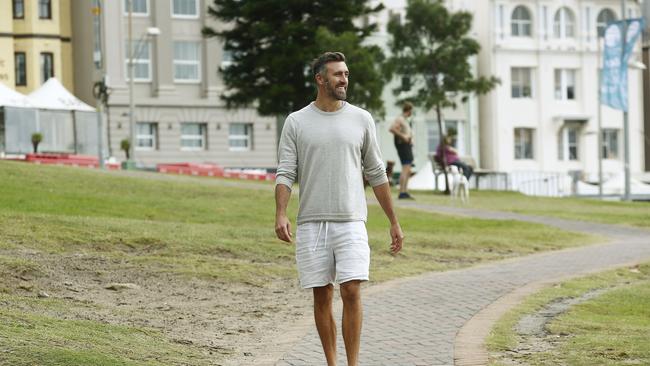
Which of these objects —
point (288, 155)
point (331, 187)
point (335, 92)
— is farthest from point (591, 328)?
point (335, 92)

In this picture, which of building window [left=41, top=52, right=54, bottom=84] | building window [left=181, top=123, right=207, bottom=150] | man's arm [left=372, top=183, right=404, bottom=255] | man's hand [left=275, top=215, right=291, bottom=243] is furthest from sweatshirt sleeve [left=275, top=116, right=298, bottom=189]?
building window [left=181, top=123, right=207, bottom=150]

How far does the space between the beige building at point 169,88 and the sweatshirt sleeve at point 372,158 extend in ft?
192

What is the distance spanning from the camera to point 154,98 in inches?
2751

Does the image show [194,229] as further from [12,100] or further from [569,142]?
[569,142]

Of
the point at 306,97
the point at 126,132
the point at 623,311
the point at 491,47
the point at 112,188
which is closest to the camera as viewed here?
the point at 623,311

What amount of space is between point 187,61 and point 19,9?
8.07 m

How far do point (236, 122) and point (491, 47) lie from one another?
50.6 ft

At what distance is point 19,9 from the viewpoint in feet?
226

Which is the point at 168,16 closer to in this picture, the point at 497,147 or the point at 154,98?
the point at 154,98

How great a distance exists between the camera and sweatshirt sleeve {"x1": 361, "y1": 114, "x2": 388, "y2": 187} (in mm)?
9242

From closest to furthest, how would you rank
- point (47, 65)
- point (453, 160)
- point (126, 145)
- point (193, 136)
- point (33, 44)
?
1. point (453, 160)
2. point (126, 145)
3. point (47, 65)
4. point (33, 44)
5. point (193, 136)

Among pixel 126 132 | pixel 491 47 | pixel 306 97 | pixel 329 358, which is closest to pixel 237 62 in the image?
pixel 306 97

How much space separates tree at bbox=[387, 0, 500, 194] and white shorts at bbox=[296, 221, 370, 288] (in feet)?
134

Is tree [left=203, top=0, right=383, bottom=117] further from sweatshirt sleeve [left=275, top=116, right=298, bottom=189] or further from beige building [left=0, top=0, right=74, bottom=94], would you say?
sweatshirt sleeve [left=275, top=116, right=298, bottom=189]
